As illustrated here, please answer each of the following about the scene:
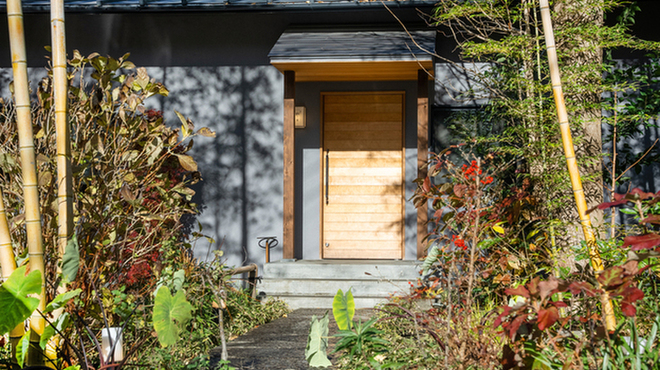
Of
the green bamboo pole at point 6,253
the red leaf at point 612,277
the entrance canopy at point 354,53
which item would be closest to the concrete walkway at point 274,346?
the green bamboo pole at point 6,253

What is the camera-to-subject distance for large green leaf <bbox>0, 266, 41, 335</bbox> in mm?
2029

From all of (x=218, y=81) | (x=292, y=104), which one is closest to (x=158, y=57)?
(x=218, y=81)

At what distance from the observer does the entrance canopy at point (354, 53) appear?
5555mm

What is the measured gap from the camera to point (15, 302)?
6.71 feet

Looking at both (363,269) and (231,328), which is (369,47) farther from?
(231,328)

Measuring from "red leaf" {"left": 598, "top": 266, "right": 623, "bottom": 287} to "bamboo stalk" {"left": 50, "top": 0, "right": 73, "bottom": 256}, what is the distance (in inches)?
88.1

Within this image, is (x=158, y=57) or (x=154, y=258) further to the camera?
(x=158, y=57)

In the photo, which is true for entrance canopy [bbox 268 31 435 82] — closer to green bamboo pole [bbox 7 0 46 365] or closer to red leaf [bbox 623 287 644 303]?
green bamboo pole [bbox 7 0 46 365]

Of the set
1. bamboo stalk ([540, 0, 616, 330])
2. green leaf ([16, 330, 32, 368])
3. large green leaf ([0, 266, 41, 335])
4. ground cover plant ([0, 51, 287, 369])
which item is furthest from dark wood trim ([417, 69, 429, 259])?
large green leaf ([0, 266, 41, 335])

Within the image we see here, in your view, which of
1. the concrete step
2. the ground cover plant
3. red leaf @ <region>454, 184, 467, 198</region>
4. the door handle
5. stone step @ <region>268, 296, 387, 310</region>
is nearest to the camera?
the ground cover plant

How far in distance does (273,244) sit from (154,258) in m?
1.88

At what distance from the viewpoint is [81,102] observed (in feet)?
10.7

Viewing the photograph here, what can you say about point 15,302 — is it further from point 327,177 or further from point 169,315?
point 327,177

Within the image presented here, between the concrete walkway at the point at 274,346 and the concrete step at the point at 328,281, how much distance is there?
0.49m
